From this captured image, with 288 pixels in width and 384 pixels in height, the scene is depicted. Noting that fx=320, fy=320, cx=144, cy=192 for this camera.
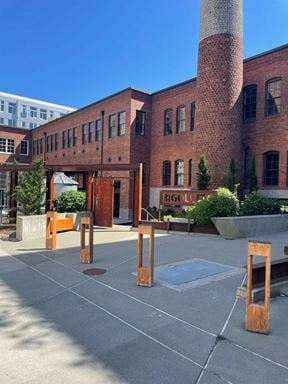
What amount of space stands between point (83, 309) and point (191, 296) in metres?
1.77

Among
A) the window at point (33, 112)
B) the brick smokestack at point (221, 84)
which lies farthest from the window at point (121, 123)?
the window at point (33, 112)

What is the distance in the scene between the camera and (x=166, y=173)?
24.5 metres

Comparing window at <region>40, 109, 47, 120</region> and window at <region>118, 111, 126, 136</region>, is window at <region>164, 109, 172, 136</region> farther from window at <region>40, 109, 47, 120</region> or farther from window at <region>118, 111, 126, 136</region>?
window at <region>40, 109, 47, 120</region>

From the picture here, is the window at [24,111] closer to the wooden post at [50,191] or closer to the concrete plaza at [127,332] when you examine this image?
the wooden post at [50,191]

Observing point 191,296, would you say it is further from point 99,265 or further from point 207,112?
point 207,112

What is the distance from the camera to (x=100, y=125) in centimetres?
2809

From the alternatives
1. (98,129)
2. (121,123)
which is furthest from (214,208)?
(98,129)

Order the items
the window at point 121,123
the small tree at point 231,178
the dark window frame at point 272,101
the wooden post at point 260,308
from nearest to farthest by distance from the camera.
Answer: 1. the wooden post at point 260,308
2. the small tree at point 231,178
3. the dark window frame at point 272,101
4. the window at point 121,123

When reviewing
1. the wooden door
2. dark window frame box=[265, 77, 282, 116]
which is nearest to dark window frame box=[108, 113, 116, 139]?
the wooden door

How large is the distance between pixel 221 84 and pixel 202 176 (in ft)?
16.7

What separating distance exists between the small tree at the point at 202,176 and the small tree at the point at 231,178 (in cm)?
93

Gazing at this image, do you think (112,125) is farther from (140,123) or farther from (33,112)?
(33,112)

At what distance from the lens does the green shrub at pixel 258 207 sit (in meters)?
12.8

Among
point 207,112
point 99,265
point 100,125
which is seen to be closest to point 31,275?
point 99,265
